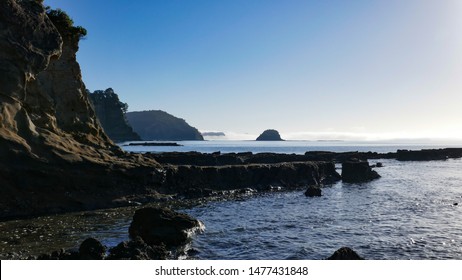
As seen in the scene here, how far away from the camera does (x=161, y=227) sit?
24.1m

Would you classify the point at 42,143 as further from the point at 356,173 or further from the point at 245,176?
the point at 356,173

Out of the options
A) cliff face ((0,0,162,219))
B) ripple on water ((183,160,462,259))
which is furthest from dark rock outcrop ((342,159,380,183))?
cliff face ((0,0,162,219))

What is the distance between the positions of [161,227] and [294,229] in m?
10.2

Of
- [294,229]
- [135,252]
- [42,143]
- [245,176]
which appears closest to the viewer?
[135,252]

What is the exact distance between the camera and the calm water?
74.3 feet

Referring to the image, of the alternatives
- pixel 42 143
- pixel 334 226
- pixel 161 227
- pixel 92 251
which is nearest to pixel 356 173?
pixel 334 226

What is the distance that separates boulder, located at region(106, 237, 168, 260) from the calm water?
250 centimetres

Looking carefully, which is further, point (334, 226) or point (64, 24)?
point (64, 24)

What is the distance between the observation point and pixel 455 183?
204 feet

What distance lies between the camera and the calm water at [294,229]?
892 inches

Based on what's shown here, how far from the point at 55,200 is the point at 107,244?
12132mm

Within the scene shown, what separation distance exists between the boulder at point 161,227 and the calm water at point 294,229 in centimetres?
94

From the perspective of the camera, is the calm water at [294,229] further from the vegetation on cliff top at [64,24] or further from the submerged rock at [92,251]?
the vegetation on cliff top at [64,24]
